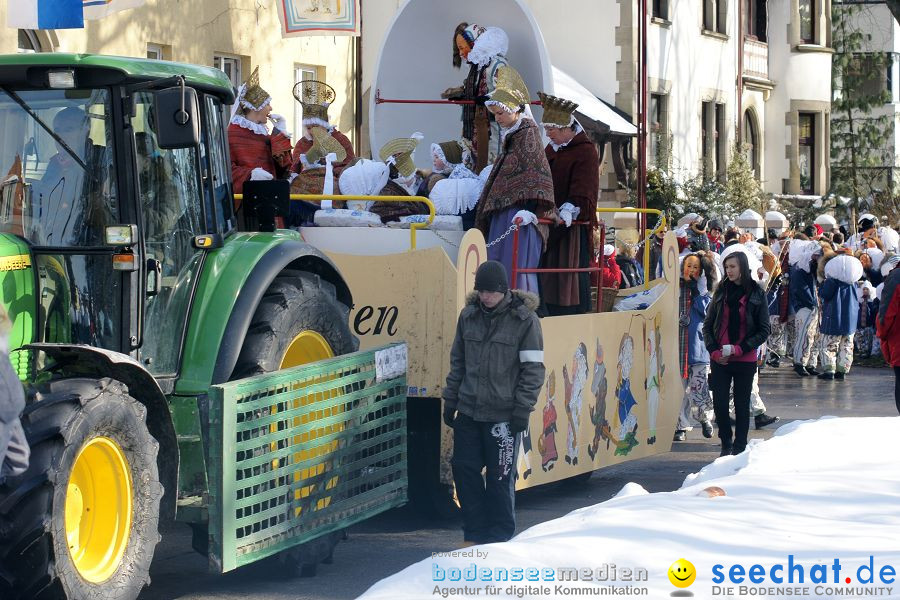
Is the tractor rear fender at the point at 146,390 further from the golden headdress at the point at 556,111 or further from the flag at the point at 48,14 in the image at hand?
the golden headdress at the point at 556,111

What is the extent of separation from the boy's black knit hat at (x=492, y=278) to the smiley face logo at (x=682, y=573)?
10.7 feet

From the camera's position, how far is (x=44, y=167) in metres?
6.54

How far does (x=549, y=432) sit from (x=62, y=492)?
4256 mm

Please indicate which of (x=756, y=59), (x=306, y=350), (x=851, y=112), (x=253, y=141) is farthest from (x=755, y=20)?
(x=306, y=350)

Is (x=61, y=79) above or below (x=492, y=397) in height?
above

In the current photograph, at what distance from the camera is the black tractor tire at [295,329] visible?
723 centimetres

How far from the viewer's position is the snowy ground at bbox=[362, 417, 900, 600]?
477 centimetres

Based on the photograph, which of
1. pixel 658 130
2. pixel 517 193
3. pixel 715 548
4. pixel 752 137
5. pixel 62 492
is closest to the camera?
→ pixel 715 548

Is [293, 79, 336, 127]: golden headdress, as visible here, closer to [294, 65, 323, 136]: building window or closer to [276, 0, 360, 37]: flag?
[276, 0, 360, 37]: flag

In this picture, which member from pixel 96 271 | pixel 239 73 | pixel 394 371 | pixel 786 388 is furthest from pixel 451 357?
pixel 239 73

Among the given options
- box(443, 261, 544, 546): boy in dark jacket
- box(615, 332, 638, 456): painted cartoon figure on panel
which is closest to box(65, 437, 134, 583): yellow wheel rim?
box(443, 261, 544, 546): boy in dark jacket

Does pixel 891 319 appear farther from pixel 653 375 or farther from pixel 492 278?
pixel 492 278

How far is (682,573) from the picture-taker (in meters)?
4.95

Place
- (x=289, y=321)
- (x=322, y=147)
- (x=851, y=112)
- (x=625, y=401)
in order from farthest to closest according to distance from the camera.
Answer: (x=851, y=112) < (x=322, y=147) < (x=625, y=401) < (x=289, y=321)
